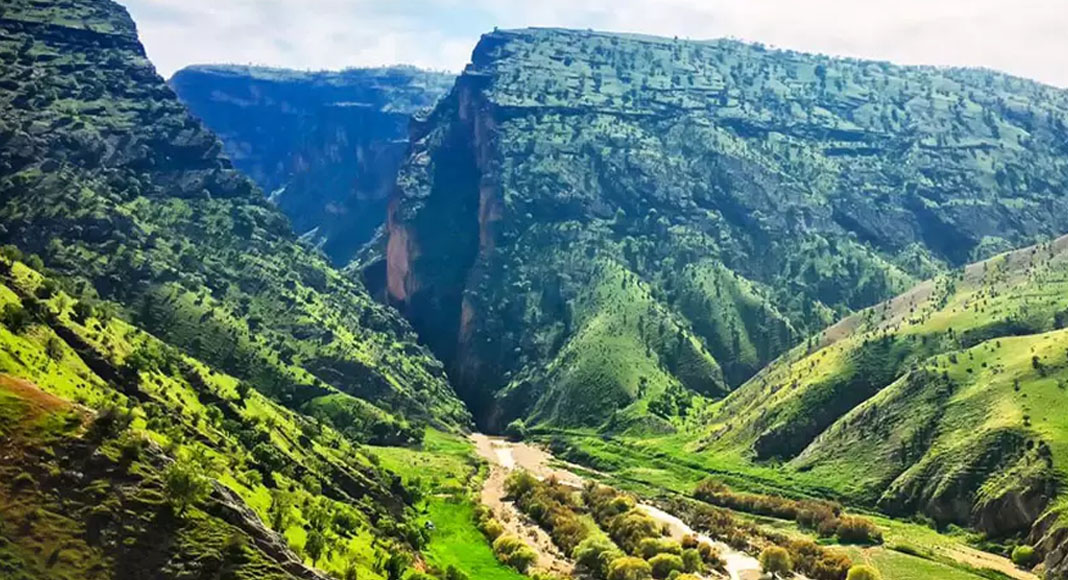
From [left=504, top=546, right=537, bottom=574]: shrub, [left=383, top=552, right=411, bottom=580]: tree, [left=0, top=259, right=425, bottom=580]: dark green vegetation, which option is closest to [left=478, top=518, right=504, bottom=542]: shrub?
[left=0, top=259, right=425, bottom=580]: dark green vegetation

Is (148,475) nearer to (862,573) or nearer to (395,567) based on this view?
(395,567)

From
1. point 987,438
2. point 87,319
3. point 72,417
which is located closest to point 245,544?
point 72,417

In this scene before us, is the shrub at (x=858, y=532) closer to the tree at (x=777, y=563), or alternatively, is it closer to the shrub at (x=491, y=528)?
the tree at (x=777, y=563)

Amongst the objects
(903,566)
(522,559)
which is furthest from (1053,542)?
(522,559)

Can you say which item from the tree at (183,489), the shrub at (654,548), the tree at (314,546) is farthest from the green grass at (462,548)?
the tree at (183,489)

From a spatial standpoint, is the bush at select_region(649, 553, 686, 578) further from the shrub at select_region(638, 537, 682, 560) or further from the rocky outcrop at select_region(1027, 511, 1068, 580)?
the rocky outcrop at select_region(1027, 511, 1068, 580)
